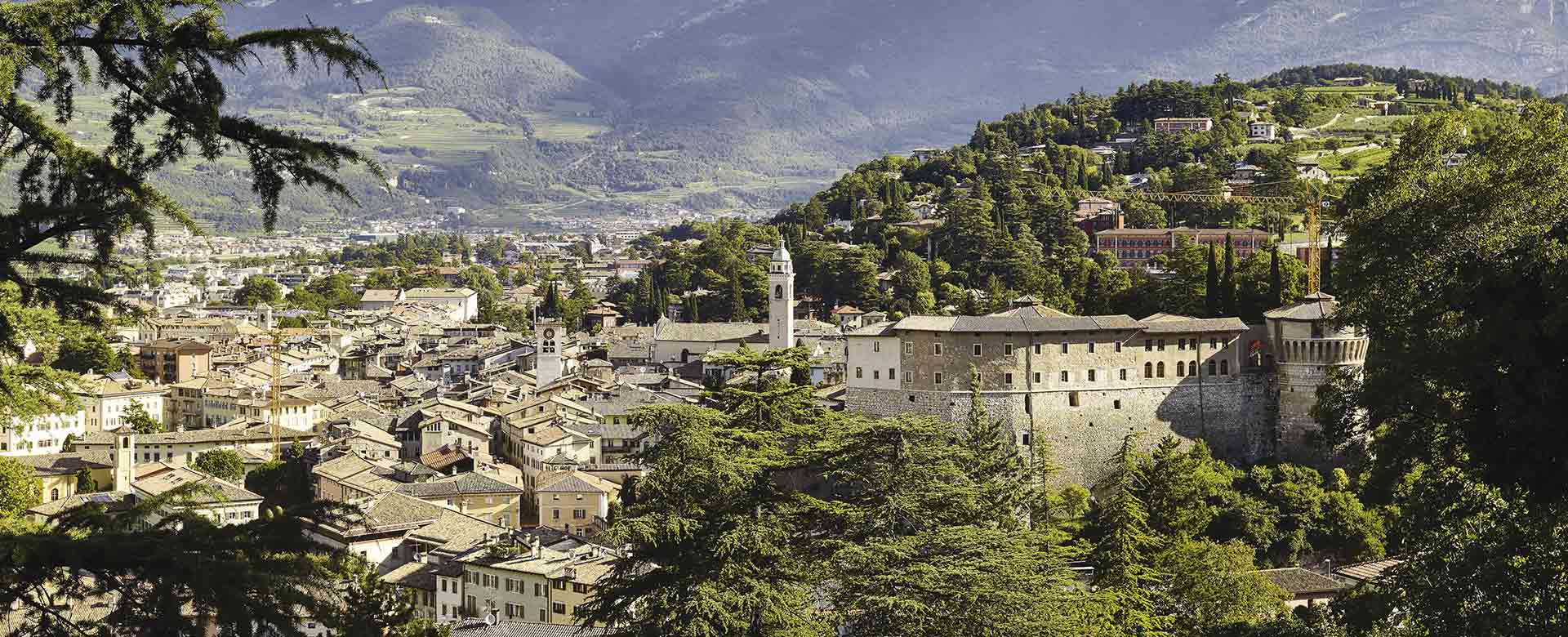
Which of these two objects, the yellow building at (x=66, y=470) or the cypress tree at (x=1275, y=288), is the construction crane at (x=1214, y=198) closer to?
the cypress tree at (x=1275, y=288)

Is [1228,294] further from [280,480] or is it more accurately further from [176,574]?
[176,574]

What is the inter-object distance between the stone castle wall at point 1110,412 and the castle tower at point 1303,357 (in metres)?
0.57

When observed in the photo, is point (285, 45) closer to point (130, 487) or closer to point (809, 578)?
point (809, 578)

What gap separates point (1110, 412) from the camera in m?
43.0

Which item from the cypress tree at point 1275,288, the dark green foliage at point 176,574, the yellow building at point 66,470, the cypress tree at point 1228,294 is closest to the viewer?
the dark green foliage at point 176,574

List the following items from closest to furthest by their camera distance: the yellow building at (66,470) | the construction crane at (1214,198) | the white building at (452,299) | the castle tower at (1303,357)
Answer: the castle tower at (1303,357) → the yellow building at (66,470) → the construction crane at (1214,198) → the white building at (452,299)

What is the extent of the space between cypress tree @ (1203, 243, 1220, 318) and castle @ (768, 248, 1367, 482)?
9.15 feet

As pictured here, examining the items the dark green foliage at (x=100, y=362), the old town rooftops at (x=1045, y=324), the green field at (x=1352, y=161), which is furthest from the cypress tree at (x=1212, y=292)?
the green field at (x=1352, y=161)

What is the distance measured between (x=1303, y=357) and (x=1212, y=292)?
5.64m

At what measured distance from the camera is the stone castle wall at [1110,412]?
42156 millimetres

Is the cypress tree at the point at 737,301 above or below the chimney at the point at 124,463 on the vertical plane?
above

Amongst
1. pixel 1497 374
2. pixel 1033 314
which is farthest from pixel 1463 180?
pixel 1033 314

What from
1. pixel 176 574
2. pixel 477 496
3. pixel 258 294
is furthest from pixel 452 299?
pixel 176 574

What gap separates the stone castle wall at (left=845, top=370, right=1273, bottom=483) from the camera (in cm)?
4216
